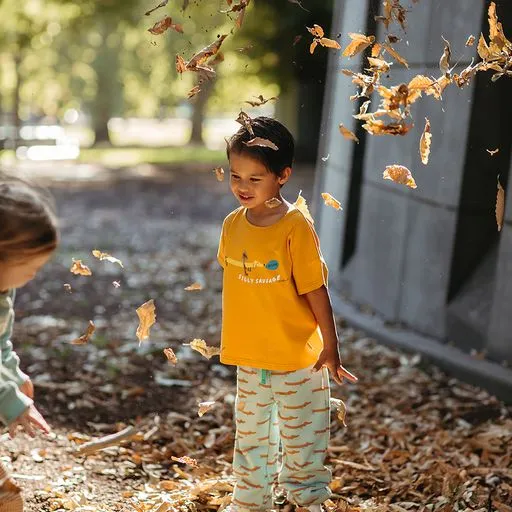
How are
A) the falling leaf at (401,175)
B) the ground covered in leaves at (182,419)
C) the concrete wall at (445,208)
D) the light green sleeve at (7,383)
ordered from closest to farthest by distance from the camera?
1. the light green sleeve at (7,383)
2. the falling leaf at (401,175)
3. the ground covered in leaves at (182,419)
4. the concrete wall at (445,208)

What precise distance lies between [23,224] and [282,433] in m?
1.44

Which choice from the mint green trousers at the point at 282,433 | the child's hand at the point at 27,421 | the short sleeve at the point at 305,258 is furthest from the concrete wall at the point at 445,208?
the child's hand at the point at 27,421

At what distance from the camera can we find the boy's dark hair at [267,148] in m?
3.28

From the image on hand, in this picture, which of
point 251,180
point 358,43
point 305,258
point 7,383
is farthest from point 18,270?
point 358,43

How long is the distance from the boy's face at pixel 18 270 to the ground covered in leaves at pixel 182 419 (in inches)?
57.0

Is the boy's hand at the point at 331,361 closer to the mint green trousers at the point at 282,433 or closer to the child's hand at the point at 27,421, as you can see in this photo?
the mint green trousers at the point at 282,433

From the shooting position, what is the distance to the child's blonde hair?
268 centimetres

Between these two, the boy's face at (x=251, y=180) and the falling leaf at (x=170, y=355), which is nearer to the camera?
the boy's face at (x=251, y=180)

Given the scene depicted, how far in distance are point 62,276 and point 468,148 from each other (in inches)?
200

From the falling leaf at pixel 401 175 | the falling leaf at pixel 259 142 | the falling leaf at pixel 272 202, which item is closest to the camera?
the falling leaf at pixel 259 142

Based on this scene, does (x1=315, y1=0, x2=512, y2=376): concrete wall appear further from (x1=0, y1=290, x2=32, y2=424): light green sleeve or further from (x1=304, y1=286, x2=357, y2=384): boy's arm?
(x1=0, y1=290, x2=32, y2=424): light green sleeve

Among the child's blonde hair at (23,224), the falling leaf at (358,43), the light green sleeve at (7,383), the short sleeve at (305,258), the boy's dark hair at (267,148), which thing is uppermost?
the falling leaf at (358,43)

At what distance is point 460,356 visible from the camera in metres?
6.11

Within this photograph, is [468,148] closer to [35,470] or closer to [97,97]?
[35,470]
